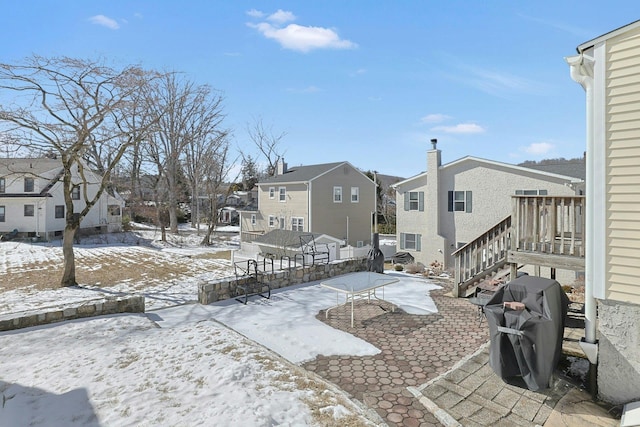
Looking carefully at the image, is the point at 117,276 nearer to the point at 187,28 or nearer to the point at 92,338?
the point at 92,338

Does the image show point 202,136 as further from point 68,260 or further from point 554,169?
point 554,169

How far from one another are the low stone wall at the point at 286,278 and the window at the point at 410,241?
9.64 m

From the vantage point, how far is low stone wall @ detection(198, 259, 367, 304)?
845cm

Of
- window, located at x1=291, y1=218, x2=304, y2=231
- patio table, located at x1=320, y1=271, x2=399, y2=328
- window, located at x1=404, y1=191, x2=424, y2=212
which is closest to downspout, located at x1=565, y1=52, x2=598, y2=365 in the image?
patio table, located at x1=320, y1=271, x2=399, y2=328

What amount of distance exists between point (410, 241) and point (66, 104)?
18.0 metres

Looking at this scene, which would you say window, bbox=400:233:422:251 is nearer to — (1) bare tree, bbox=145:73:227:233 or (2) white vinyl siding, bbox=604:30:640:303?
(2) white vinyl siding, bbox=604:30:640:303

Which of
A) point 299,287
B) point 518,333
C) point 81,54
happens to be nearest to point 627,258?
point 518,333

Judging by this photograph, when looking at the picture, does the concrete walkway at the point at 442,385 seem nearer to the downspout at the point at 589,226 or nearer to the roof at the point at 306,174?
the downspout at the point at 589,226

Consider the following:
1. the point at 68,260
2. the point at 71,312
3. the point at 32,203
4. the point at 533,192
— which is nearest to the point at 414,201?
the point at 533,192

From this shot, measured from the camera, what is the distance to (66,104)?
11.4m

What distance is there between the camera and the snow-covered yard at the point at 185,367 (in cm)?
368

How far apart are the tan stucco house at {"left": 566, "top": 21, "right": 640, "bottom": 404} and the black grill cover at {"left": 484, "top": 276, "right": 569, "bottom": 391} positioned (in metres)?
0.53

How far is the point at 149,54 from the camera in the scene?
15672 mm

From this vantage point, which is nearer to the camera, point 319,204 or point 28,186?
point 28,186
